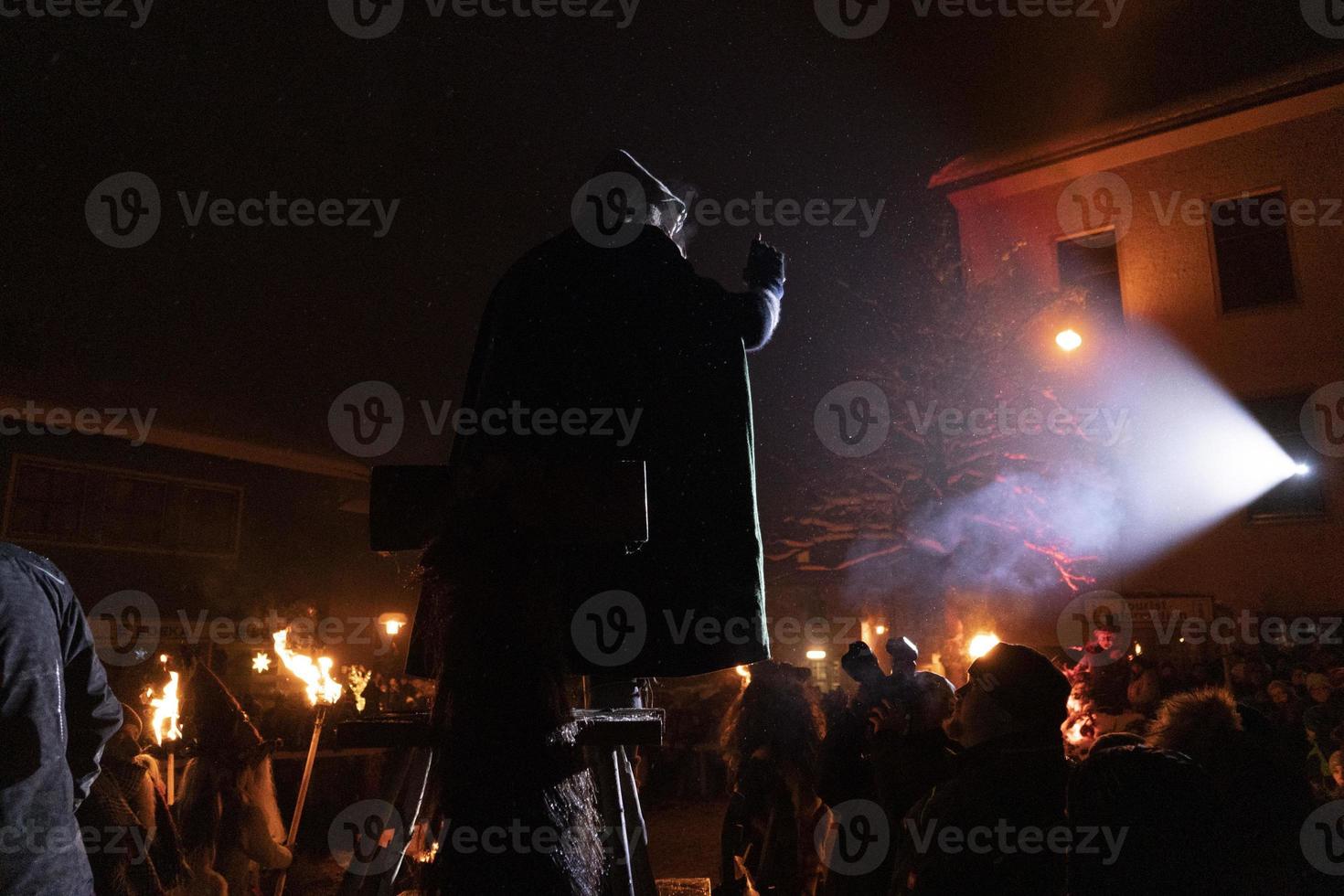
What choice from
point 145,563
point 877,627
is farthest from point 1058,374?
point 145,563

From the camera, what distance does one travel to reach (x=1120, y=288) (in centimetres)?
1978

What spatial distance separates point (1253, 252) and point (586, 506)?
21572 millimetres

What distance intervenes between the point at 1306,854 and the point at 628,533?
4.25 metres

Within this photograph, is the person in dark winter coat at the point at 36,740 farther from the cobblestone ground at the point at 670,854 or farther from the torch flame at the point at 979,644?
the torch flame at the point at 979,644

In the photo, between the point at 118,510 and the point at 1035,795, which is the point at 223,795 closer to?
the point at 1035,795

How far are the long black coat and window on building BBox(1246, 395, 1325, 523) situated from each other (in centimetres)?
1885

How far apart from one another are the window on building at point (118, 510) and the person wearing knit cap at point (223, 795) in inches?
526

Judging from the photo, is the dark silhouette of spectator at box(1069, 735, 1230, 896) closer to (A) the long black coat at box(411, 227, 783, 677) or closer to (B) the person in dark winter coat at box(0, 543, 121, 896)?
(A) the long black coat at box(411, 227, 783, 677)

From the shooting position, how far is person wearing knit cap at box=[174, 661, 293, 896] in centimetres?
635

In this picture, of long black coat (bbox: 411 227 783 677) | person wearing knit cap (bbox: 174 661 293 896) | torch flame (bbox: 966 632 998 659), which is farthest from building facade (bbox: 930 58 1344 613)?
long black coat (bbox: 411 227 783 677)

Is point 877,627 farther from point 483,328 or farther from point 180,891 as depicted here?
point 483,328

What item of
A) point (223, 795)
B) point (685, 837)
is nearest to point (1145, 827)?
point (223, 795)

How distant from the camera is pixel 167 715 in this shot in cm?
841

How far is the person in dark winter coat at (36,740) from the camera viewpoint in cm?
207
